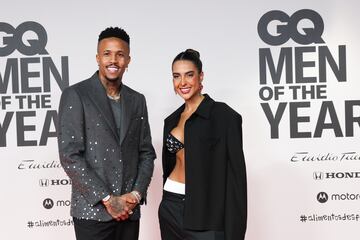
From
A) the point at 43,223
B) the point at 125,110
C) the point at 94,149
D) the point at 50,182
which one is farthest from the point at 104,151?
the point at 43,223

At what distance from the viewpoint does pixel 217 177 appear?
241 centimetres

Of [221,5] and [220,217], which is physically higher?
[221,5]

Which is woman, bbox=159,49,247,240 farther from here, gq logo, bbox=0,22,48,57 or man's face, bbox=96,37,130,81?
gq logo, bbox=0,22,48,57

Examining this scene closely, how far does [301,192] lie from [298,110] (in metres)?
0.63

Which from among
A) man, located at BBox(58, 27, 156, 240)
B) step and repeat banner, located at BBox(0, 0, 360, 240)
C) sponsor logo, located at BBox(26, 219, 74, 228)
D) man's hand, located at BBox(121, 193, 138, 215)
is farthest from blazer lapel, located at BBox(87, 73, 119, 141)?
sponsor logo, located at BBox(26, 219, 74, 228)

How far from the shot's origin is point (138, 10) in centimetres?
382

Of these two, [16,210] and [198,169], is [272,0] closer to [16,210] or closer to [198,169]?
[198,169]

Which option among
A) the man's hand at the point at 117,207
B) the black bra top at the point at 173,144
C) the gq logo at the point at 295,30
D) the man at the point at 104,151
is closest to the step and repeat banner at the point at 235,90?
the gq logo at the point at 295,30

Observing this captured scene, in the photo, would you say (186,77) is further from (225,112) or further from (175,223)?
(175,223)

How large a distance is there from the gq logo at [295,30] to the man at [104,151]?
1624mm

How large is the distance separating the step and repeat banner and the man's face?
4.45 feet

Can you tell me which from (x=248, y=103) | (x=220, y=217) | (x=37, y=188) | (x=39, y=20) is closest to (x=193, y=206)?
(x=220, y=217)

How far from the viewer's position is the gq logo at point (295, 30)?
3779mm

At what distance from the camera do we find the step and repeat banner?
3.78m
